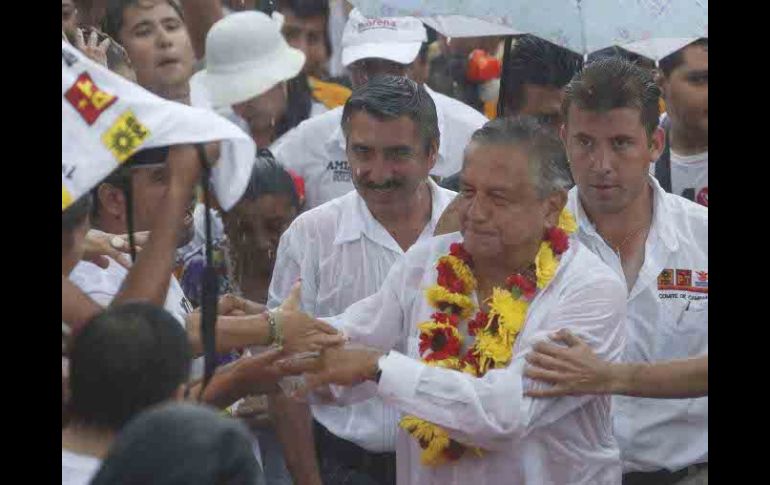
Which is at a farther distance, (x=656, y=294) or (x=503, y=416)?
(x=656, y=294)

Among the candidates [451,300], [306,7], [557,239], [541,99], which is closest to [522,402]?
[451,300]

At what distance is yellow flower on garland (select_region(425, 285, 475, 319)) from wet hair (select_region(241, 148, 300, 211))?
916mm

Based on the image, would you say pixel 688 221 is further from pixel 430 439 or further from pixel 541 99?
pixel 430 439

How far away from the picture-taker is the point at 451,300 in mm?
4430

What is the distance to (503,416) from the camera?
4215 millimetres

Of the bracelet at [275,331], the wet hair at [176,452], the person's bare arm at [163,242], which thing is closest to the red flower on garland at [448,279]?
the bracelet at [275,331]

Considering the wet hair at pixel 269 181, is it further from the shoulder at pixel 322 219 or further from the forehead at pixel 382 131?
the forehead at pixel 382 131

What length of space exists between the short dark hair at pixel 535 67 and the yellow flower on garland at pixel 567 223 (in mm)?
1057

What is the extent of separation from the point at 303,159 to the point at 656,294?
1.48 m

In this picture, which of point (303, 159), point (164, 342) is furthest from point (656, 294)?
point (164, 342)

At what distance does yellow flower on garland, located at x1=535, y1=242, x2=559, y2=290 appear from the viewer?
14.3ft

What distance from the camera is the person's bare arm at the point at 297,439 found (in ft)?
16.0
